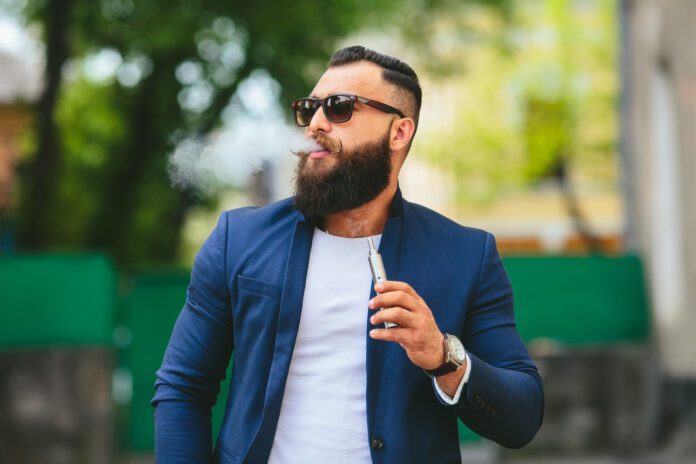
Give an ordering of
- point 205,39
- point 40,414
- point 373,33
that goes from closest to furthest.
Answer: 1. point 40,414
2. point 205,39
3. point 373,33

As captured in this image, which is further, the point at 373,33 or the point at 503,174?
the point at 503,174

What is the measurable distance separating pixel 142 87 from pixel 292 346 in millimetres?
15151

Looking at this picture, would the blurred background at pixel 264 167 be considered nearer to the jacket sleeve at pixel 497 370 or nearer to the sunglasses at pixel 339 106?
the sunglasses at pixel 339 106

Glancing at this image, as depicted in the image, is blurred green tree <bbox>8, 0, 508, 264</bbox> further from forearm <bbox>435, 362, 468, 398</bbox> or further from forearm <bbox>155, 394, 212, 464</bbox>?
forearm <bbox>435, 362, 468, 398</bbox>

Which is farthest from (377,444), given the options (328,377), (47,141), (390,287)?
(47,141)

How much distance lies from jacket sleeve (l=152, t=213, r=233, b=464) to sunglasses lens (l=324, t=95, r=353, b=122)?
389 mm

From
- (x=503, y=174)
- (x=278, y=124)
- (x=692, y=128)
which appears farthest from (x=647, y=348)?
(x=503, y=174)

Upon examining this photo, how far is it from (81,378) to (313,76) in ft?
27.1

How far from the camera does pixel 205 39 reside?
48.0ft

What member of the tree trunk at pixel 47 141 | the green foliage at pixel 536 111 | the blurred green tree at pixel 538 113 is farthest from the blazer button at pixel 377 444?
the green foliage at pixel 536 111

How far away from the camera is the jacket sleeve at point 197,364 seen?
246 cm

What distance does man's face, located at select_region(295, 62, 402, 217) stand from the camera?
2545mm

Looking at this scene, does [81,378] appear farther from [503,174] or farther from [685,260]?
[503,174]

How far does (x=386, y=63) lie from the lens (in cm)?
262
